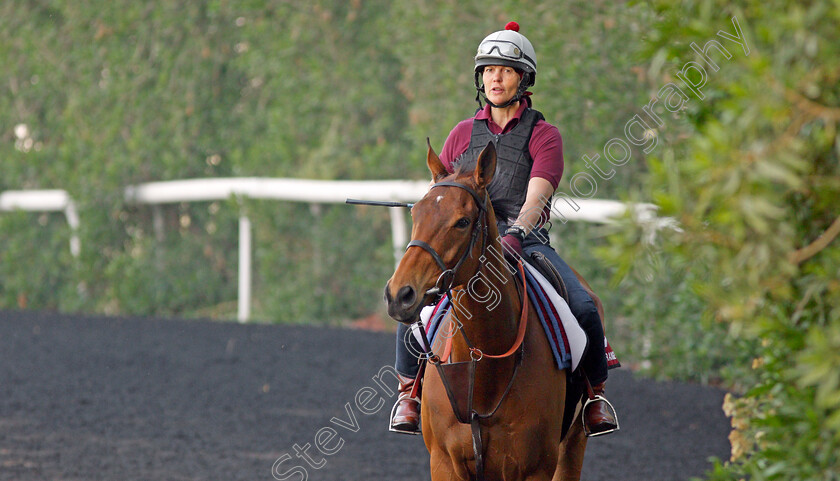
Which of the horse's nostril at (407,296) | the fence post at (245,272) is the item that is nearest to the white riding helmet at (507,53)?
the horse's nostril at (407,296)

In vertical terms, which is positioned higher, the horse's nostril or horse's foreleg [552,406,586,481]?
the horse's nostril

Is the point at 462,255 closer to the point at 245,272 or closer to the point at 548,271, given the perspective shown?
the point at 548,271

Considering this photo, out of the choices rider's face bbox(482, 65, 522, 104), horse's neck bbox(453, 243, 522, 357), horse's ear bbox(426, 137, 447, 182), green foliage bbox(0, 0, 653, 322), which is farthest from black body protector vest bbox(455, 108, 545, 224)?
green foliage bbox(0, 0, 653, 322)

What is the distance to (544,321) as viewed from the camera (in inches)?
157

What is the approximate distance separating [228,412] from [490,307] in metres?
4.30

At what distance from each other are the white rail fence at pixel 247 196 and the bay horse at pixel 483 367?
500 centimetres

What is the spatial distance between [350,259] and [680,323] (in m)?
5.36

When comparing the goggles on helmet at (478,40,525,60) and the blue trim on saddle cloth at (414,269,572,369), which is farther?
the goggles on helmet at (478,40,525,60)

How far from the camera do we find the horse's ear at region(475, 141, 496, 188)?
3568 mm

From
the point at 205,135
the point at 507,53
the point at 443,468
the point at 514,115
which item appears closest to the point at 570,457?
the point at 443,468

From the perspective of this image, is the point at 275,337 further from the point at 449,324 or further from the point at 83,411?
the point at 449,324

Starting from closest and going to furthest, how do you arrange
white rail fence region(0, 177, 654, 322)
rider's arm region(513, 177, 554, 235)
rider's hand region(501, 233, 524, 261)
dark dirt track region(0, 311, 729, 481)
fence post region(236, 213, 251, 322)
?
rider's hand region(501, 233, 524, 261) → rider's arm region(513, 177, 554, 235) → dark dirt track region(0, 311, 729, 481) → white rail fence region(0, 177, 654, 322) → fence post region(236, 213, 251, 322)

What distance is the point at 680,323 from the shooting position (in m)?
7.91

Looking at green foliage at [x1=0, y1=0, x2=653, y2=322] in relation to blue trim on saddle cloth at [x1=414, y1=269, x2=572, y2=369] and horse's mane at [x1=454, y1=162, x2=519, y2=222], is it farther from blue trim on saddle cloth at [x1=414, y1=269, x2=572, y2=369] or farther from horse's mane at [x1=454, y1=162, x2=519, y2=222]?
blue trim on saddle cloth at [x1=414, y1=269, x2=572, y2=369]
